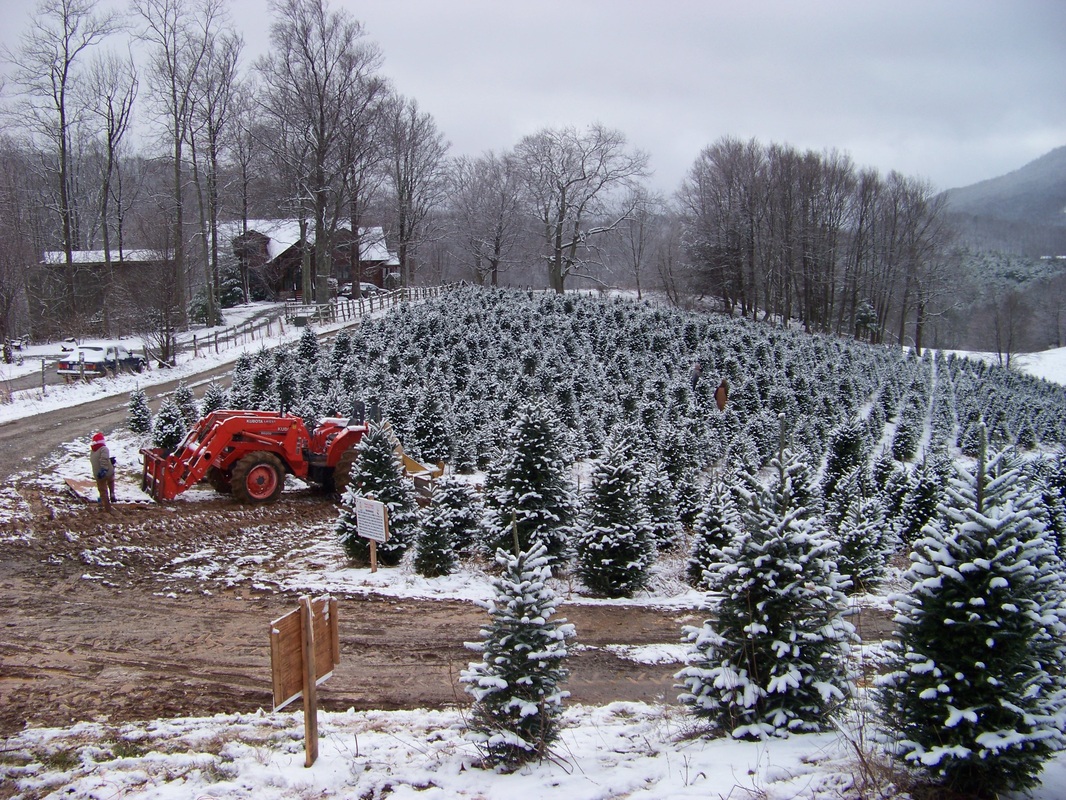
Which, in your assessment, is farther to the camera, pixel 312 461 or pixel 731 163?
pixel 731 163

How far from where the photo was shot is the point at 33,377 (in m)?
26.2

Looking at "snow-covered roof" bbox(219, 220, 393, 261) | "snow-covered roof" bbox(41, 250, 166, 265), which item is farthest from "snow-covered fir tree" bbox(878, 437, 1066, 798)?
"snow-covered roof" bbox(219, 220, 393, 261)

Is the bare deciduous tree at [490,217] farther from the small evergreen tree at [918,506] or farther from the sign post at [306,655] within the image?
the sign post at [306,655]

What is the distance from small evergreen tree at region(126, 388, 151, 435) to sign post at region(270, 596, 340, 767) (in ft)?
48.9

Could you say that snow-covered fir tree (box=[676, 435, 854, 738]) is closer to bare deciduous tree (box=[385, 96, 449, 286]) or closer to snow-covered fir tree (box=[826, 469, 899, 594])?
snow-covered fir tree (box=[826, 469, 899, 594])

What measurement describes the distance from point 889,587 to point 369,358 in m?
18.2

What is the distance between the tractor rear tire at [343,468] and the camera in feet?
47.2

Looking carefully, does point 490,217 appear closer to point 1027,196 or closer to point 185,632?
point 185,632

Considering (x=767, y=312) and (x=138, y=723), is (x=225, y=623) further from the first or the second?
(x=767, y=312)

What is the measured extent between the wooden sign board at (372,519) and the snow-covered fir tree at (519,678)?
5400 mm

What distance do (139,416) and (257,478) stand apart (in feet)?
21.7

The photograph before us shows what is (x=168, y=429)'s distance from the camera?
16.3m

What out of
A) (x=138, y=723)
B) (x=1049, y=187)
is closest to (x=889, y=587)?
(x=138, y=723)

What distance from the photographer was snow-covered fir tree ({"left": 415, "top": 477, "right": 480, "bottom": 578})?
36.0 ft
